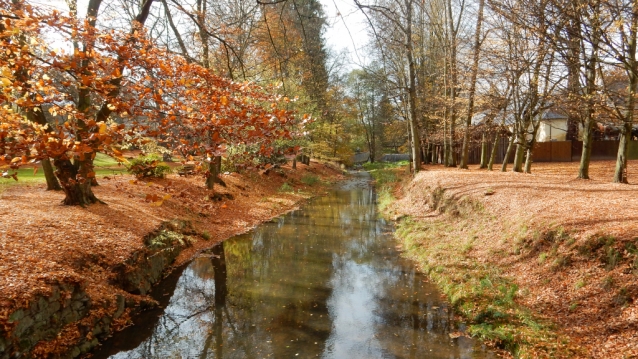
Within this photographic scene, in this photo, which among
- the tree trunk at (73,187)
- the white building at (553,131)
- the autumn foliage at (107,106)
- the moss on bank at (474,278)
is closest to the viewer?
the autumn foliage at (107,106)

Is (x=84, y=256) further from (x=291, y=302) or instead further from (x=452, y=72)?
(x=452, y=72)

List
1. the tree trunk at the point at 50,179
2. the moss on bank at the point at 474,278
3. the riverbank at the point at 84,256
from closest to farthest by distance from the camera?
the riverbank at the point at 84,256
the moss on bank at the point at 474,278
the tree trunk at the point at 50,179

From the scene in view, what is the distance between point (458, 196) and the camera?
1219 centimetres

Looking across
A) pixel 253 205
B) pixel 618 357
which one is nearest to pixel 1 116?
pixel 618 357

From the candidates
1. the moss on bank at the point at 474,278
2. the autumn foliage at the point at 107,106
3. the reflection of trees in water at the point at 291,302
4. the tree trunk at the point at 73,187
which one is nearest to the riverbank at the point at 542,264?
the moss on bank at the point at 474,278

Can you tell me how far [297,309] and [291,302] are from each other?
340 millimetres

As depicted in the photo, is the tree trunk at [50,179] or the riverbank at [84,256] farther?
the tree trunk at [50,179]

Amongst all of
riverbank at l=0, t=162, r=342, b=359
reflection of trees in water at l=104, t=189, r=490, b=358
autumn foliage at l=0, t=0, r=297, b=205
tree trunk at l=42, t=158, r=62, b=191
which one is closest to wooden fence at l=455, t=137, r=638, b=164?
reflection of trees in water at l=104, t=189, r=490, b=358

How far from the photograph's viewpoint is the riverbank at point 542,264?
5227mm

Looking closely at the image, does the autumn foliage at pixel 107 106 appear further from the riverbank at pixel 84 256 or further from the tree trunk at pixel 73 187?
the tree trunk at pixel 73 187

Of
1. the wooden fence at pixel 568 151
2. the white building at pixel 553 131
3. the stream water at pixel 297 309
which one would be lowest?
the stream water at pixel 297 309

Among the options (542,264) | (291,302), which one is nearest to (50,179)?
(291,302)

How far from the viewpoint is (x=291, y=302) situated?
24.3ft

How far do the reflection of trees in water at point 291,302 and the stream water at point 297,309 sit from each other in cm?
2
